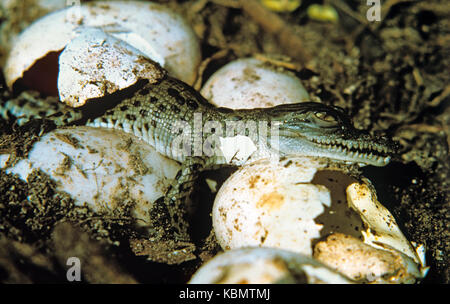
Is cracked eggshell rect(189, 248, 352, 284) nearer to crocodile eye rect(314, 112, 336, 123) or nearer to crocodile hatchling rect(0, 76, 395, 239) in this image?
crocodile hatchling rect(0, 76, 395, 239)

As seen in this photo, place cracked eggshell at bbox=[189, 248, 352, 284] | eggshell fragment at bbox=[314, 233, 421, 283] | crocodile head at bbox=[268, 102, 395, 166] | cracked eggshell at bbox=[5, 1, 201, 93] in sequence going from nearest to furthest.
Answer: cracked eggshell at bbox=[189, 248, 352, 284]
eggshell fragment at bbox=[314, 233, 421, 283]
crocodile head at bbox=[268, 102, 395, 166]
cracked eggshell at bbox=[5, 1, 201, 93]

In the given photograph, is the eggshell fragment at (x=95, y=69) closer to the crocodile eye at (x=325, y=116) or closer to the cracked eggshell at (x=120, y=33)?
the cracked eggshell at (x=120, y=33)

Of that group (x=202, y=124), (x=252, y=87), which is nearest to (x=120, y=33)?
(x=202, y=124)

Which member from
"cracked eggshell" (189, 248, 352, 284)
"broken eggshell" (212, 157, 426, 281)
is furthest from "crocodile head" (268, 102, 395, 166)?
"cracked eggshell" (189, 248, 352, 284)

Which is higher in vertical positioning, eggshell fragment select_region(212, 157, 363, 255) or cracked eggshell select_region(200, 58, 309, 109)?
cracked eggshell select_region(200, 58, 309, 109)

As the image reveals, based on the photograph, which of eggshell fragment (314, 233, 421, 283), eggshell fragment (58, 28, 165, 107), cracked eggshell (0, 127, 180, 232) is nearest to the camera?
eggshell fragment (314, 233, 421, 283)

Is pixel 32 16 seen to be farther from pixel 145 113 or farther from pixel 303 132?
pixel 303 132
